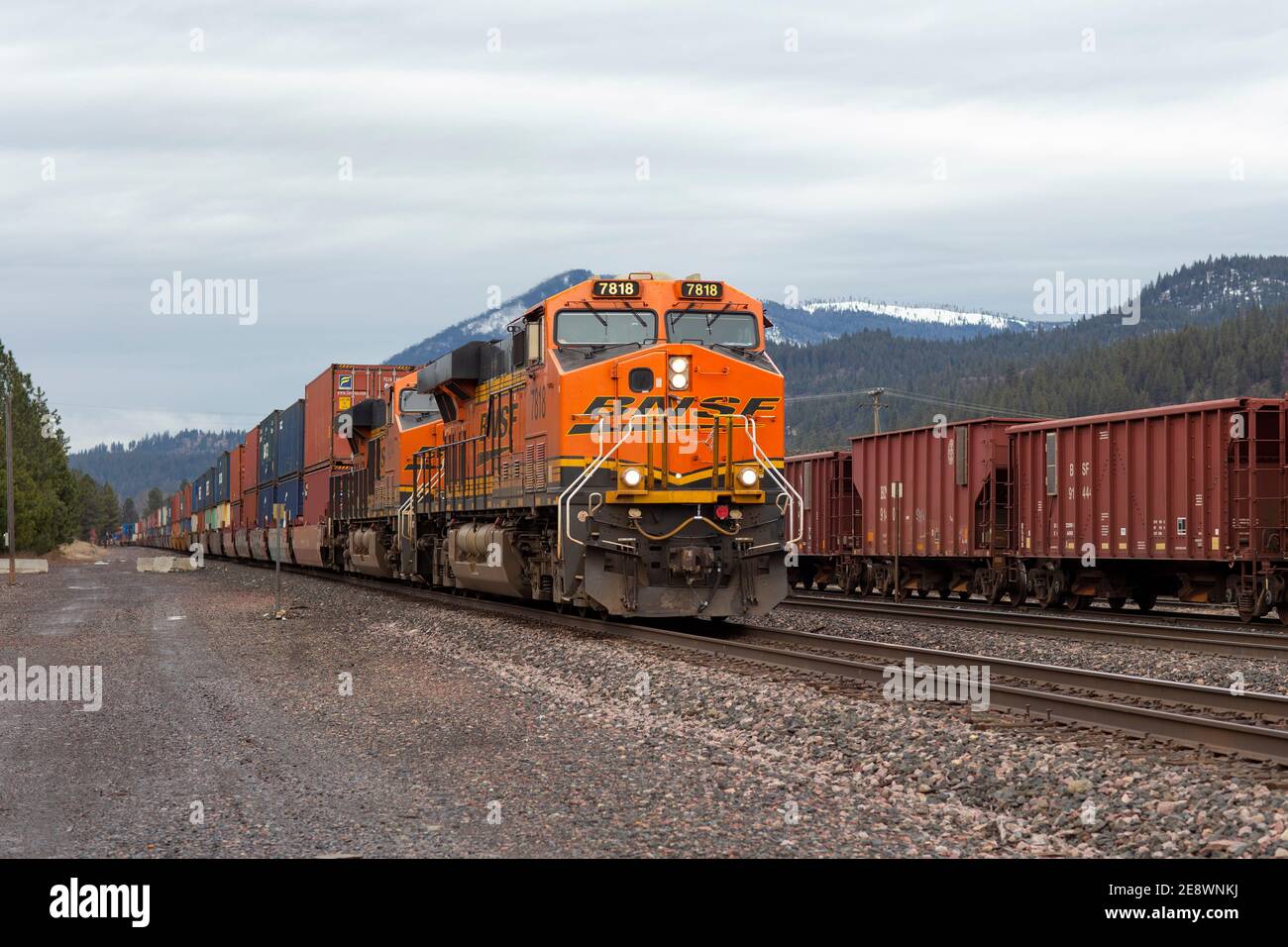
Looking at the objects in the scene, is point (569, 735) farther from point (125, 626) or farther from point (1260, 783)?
point (125, 626)

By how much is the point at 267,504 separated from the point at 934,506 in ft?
91.6

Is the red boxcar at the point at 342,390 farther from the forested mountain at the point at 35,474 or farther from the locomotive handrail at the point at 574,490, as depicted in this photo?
the forested mountain at the point at 35,474

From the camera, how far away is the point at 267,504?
46.9 meters

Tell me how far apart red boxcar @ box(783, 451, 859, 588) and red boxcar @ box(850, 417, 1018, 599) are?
1.98 feet

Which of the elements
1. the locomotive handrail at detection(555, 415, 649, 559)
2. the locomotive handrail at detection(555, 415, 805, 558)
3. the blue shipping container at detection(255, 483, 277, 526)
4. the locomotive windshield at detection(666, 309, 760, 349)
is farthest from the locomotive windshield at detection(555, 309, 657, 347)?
the blue shipping container at detection(255, 483, 277, 526)

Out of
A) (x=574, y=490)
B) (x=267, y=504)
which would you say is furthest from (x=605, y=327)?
(x=267, y=504)

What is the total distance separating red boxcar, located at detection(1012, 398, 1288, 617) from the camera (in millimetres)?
19484

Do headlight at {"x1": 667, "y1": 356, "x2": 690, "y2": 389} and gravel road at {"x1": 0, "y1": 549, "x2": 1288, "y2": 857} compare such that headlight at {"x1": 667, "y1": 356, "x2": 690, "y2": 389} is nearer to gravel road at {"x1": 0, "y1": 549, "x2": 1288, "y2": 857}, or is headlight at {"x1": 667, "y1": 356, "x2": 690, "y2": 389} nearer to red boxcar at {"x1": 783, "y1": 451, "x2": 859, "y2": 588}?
gravel road at {"x1": 0, "y1": 549, "x2": 1288, "y2": 857}

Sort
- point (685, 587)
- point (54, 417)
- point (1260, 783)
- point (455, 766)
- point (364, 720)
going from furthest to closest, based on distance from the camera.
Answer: point (54, 417)
point (685, 587)
point (364, 720)
point (455, 766)
point (1260, 783)

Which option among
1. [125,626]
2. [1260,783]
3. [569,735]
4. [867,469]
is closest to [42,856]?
[569,735]

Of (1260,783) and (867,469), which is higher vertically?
(867,469)

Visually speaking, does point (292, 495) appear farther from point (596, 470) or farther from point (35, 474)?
point (35, 474)

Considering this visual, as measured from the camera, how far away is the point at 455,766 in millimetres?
9078
